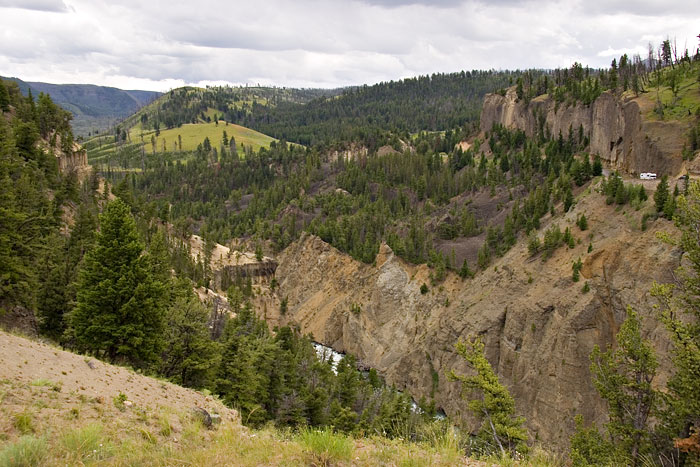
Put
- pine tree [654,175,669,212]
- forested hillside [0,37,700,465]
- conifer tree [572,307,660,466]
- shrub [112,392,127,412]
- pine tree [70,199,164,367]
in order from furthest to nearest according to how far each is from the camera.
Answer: pine tree [654,175,669,212] < pine tree [70,199,164,367] < forested hillside [0,37,700,465] < conifer tree [572,307,660,466] < shrub [112,392,127,412]

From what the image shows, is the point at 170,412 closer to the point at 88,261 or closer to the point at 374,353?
the point at 88,261

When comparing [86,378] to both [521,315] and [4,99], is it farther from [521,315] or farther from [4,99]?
[4,99]

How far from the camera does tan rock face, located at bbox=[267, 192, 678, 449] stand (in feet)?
145

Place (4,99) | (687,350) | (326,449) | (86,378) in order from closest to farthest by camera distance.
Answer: (326,449) < (86,378) < (687,350) < (4,99)

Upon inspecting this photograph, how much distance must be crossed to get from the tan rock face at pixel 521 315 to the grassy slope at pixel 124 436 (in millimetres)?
31696

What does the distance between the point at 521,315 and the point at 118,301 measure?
134 ft

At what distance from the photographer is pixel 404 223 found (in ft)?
284

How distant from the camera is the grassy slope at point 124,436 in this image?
9.08m

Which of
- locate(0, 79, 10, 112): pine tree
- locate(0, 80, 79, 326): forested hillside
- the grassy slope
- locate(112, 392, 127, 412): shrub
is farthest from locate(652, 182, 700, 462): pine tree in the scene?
locate(0, 79, 10, 112): pine tree

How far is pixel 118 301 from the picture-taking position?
2447cm

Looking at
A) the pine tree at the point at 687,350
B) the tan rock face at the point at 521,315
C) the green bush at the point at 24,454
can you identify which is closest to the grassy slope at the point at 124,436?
the green bush at the point at 24,454

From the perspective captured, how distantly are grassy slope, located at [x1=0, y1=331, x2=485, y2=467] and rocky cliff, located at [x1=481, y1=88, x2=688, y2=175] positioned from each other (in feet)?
179

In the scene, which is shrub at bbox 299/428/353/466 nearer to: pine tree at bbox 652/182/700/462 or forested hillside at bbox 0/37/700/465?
forested hillside at bbox 0/37/700/465

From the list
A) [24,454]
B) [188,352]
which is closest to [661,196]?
[188,352]
